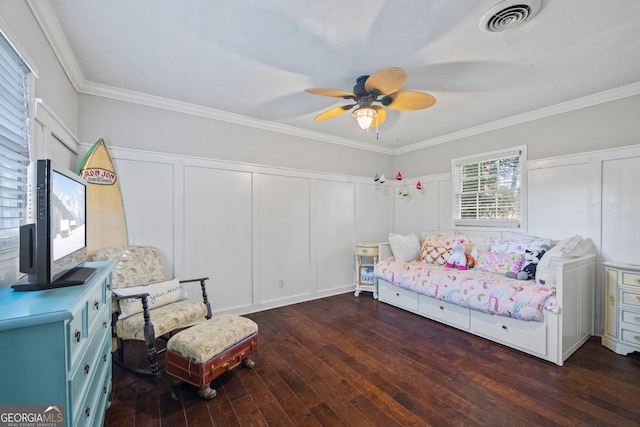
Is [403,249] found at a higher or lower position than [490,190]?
lower

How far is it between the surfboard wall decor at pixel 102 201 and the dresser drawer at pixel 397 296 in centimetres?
323

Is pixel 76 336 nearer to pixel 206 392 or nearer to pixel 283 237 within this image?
pixel 206 392

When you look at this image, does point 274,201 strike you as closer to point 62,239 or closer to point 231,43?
point 231,43

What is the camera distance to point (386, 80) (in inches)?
80.3

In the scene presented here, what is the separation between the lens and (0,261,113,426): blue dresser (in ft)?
2.76

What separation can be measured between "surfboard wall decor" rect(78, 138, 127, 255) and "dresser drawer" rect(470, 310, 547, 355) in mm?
3741

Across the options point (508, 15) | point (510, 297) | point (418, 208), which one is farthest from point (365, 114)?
point (418, 208)

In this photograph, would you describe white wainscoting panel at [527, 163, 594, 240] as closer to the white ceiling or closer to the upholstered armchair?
the white ceiling

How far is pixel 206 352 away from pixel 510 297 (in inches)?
105

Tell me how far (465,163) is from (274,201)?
9.35ft

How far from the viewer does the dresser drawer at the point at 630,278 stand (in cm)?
243

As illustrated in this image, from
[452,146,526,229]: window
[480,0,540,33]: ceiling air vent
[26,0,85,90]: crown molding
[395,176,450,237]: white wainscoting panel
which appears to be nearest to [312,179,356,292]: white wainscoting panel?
[395,176,450,237]: white wainscoting panel

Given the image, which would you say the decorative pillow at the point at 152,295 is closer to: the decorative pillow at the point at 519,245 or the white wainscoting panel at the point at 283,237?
the white wainscoting panel at the point at 283,237

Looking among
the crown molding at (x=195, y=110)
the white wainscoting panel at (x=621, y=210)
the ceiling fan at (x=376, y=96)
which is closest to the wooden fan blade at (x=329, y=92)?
the ceiling fan at (x=376, y=96)
